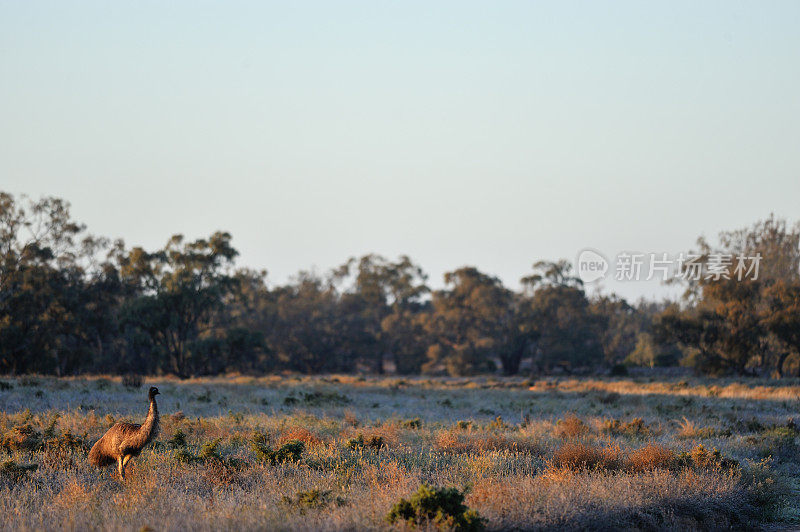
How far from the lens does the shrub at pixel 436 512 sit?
24.3ft

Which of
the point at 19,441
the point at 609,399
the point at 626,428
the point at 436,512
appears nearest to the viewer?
the point at 436,512

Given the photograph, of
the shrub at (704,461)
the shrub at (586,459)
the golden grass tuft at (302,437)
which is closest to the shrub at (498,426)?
the golden grass tuft at (302,437)

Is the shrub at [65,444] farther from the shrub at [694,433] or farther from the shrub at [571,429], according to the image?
the shrub at [694,433]

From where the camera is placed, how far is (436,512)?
762 centimetres

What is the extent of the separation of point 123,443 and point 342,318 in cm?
6124

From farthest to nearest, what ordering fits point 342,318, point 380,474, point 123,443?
point 342,318, point 380,474, point 123,443

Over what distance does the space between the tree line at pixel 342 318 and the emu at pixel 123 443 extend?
109ft

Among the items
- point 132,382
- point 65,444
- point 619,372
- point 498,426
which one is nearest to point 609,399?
point 498,426

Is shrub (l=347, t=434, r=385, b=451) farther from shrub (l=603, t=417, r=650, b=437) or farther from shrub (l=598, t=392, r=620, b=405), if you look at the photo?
shrub (l=598, t=392, r=620, b=405)

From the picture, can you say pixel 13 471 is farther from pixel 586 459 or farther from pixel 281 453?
pixel 586 459

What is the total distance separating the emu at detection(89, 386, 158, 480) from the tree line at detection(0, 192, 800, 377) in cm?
3328

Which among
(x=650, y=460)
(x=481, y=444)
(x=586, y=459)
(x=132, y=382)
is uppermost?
(x=650, y=460)

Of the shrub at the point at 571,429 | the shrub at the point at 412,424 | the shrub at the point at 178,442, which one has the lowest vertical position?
the shrub at the point at 178,442

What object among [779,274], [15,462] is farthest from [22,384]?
[779,274]
